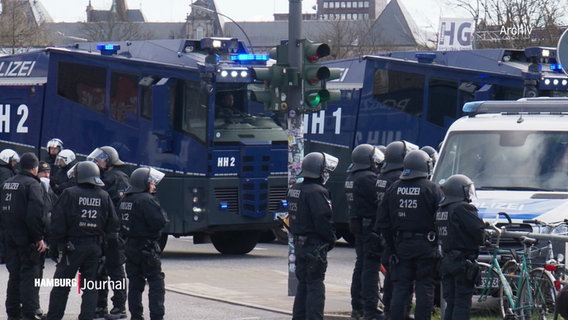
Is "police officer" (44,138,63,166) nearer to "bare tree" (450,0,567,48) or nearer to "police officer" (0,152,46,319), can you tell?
"police officer" (0,152,46,319)

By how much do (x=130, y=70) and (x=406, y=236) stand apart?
9.73 metres

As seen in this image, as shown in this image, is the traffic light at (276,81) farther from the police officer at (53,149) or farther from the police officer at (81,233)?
the police officer at (53,149)

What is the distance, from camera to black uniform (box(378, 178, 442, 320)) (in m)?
11.6

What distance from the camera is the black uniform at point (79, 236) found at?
1242 centimetres

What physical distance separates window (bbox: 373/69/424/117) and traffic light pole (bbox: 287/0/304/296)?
612cm

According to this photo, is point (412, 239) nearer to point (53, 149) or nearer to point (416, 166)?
point (416, 166)

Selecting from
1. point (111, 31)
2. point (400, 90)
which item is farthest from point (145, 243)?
point (111, 31)

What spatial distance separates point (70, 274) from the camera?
41.0ft

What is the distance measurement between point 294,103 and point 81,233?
356 cm

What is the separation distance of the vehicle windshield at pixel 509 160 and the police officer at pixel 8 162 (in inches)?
244

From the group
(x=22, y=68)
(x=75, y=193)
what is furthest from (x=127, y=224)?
(x=22, y=68)

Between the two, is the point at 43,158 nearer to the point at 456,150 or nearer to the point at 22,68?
the point at 22,68

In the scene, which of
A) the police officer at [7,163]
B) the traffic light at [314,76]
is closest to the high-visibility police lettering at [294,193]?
the traffic light at [314,76]

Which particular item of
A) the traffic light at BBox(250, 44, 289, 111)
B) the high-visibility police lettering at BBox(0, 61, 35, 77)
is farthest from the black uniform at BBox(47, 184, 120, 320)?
the high-visibility police lettering at BBox(0, 61, 35, 77)
